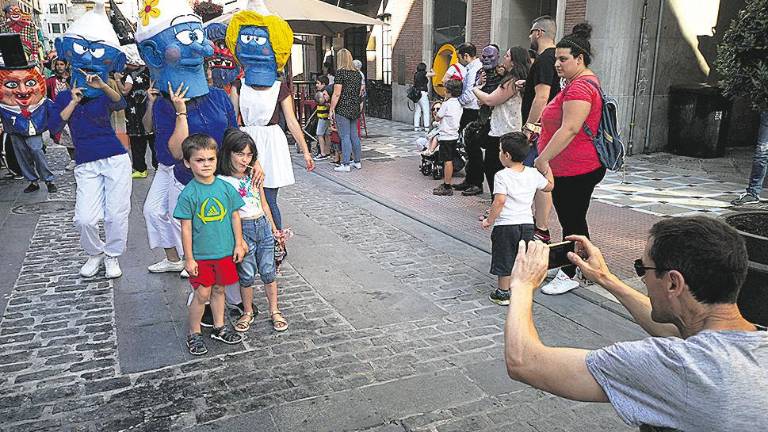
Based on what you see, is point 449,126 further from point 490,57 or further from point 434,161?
point 490,57

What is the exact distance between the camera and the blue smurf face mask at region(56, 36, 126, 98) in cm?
485

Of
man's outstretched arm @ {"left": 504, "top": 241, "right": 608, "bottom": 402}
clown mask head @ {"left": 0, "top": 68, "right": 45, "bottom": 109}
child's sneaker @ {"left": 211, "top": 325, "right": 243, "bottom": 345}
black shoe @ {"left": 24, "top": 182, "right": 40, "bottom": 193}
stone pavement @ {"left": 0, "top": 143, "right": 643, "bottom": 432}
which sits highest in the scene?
clown mask head @ {"left": 0, "top": 68, "right": 45, "bottom": 109}

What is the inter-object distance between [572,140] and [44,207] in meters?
6.91

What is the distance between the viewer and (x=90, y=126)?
5066 millimetres

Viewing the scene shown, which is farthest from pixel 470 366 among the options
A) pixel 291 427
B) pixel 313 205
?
pixel 313 205

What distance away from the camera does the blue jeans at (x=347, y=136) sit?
1030cm

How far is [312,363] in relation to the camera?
3.78 metres

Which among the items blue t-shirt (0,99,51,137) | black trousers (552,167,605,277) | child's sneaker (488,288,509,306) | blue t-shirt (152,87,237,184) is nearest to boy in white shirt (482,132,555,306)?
child's sneaker (488,288,509,306)

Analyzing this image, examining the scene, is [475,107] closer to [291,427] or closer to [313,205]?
[313,205]

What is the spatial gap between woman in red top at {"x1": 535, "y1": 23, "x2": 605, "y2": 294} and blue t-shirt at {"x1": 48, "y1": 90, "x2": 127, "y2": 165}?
11.9ft

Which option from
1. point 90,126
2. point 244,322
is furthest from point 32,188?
point 244,322

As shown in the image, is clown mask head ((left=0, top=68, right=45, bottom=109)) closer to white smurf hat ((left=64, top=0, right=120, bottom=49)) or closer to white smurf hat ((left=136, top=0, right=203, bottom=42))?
white smurf hat ((left=64, top=0, right=120, bottom=49))

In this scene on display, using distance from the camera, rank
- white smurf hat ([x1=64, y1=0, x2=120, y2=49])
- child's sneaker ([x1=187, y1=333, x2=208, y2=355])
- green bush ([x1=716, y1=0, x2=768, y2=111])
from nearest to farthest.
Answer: child's sneaker ([x1=187, y1=333, x2=208, y2=355]), white smurf hat ([x1=64, y1=0, x2=120, y2=49]), green bush ([x1=716, y1=0, x2=768, y2=111])

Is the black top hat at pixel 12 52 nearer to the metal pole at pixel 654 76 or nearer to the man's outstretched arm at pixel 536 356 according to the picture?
the man's outstretched arm at pixel 536 356
